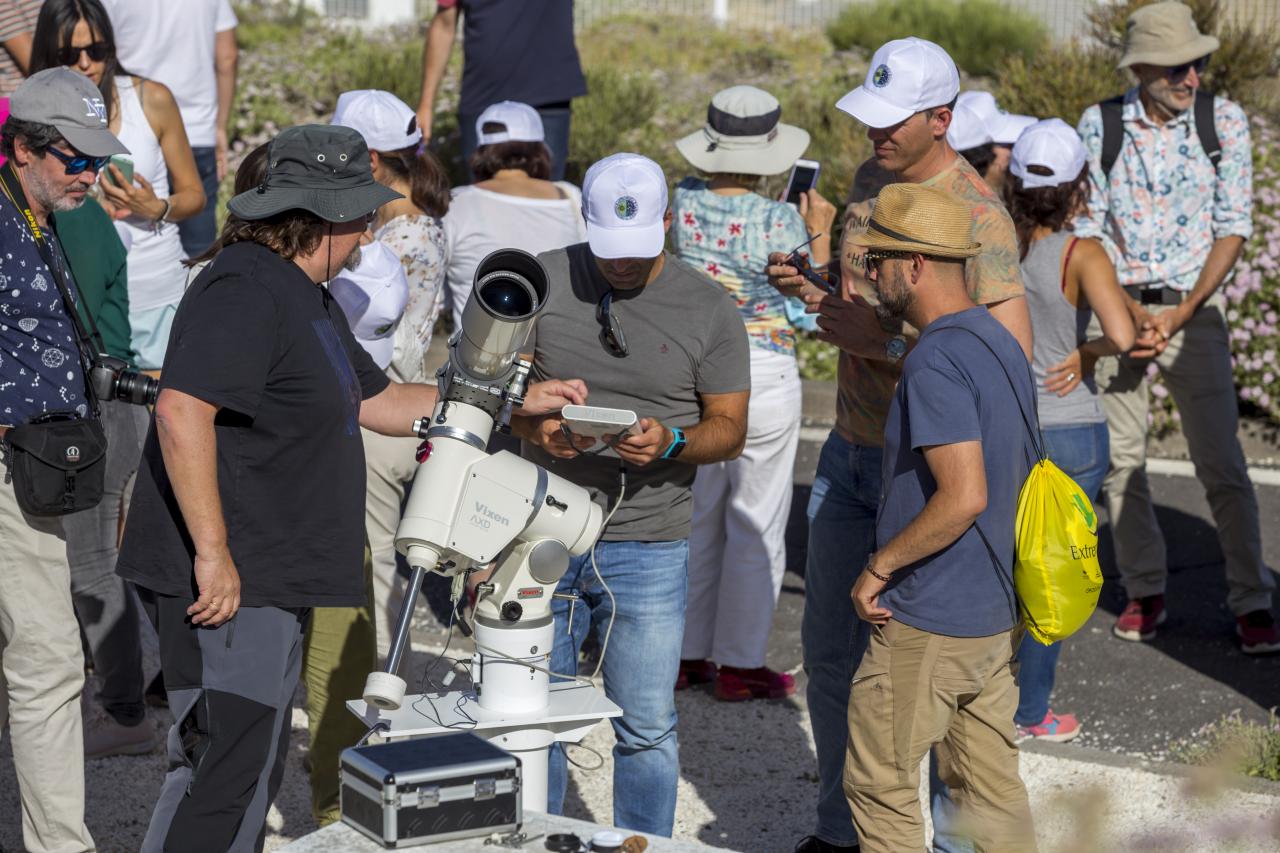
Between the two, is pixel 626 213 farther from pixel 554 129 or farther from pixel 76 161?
pixel 554 129

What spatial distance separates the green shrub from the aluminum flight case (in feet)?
46.4

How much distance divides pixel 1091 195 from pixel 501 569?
12.9ft

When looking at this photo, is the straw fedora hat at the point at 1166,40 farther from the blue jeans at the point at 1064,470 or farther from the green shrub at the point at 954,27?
the green shrub at the point at 954,27

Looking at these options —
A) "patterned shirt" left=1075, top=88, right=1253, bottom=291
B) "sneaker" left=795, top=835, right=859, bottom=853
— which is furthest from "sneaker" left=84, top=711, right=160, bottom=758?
"patterned shirt" left=1075, top=88, right=1253, bottom=291

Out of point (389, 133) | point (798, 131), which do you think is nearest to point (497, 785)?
point (389, 133)

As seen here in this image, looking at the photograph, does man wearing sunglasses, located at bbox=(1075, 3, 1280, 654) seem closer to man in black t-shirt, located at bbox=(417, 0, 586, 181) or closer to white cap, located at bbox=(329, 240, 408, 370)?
man in black t-shirt, located at bbox=(417, 0, 586, 181)

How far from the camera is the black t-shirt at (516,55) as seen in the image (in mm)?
8070

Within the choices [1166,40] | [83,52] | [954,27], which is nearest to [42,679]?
[83,52]

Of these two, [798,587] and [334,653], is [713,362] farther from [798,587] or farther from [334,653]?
[798,587]

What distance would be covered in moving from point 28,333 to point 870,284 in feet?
7.25

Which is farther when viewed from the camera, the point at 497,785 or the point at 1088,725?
the point at 1088,725

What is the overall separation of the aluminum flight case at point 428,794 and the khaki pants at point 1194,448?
4245 millimetres

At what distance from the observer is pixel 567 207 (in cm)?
604

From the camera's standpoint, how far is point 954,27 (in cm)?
1741
